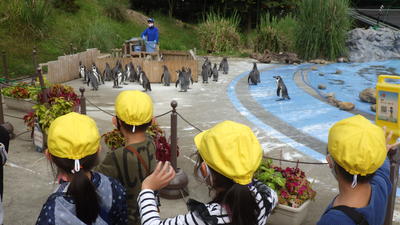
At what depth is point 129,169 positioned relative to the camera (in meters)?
2.35

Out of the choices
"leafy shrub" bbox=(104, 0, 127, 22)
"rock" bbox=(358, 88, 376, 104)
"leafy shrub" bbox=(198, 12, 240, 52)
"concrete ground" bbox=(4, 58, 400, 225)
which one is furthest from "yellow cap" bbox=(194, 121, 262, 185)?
"leafy shrub" bbox=(104, 0, 127, 22)

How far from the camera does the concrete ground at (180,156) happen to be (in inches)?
157

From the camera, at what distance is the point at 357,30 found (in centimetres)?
1709

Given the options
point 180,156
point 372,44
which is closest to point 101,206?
point 180,156

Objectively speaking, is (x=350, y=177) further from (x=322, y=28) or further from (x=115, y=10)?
(x=115, y=10)

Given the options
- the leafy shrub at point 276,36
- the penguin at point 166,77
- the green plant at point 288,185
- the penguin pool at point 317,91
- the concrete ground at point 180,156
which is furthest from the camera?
the leafy shrub at point 276,36

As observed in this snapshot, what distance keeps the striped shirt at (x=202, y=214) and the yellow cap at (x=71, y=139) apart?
1.09ft

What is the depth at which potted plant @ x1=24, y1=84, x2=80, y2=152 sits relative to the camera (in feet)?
17.1

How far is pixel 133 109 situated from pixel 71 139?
2.17 ft

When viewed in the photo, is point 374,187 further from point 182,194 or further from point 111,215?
point 182,194

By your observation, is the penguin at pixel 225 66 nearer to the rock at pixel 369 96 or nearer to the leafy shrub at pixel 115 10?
the rock at pixel 369 96

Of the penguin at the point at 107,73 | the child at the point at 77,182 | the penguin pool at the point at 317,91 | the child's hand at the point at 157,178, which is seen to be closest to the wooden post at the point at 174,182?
the child at the point at 77,182

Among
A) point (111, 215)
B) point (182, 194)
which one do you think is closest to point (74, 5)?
point (182, 194)

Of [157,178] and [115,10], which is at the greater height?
[115,10]
